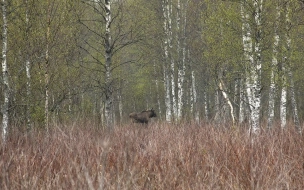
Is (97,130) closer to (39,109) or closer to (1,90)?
(39,109)

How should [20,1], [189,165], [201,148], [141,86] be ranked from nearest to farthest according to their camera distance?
[189,165]
[201,148]
[20,1]
[141,86]

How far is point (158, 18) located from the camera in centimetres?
2022

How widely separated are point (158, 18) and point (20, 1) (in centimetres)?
1198

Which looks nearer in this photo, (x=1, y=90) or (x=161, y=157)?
(x=161, y=157)

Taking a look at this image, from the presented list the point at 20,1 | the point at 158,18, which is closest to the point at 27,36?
the point at 20,1

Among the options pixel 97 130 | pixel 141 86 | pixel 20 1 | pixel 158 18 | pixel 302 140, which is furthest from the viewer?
pixel 141 86

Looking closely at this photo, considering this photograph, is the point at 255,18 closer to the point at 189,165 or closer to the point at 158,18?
the point at 189,165

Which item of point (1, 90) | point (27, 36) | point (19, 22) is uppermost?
point (19, 22)

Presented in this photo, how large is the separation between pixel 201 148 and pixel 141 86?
2372 cm

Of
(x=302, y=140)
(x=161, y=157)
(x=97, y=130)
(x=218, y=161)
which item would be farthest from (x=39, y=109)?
(x=302, y=140)

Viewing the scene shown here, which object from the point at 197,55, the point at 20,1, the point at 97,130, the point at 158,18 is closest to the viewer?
the point at 97,130

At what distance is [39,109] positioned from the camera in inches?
361

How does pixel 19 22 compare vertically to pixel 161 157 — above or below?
above

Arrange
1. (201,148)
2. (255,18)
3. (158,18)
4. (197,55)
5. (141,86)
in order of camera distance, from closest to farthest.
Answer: (201,148) < (255,18) < (158,18) < (197,55) < (141,86)
